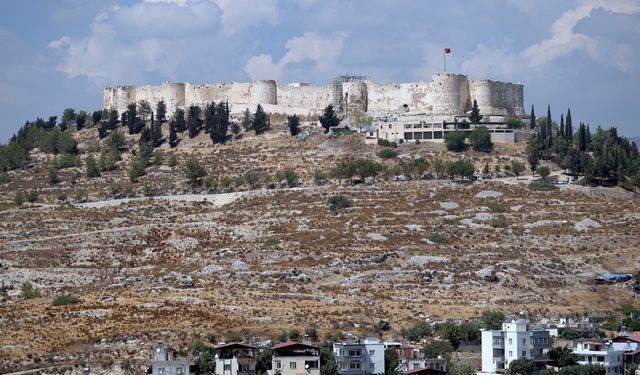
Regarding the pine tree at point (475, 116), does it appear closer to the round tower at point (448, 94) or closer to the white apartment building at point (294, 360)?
the round tower at point (448, 94)

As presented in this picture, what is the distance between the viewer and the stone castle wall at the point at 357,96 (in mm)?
107875

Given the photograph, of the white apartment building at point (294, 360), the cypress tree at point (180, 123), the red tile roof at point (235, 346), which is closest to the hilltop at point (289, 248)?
the cypress tree at point (180, 123)

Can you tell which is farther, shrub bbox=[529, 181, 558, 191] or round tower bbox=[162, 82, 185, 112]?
round tower bbox=[162, 82, 185, 112]

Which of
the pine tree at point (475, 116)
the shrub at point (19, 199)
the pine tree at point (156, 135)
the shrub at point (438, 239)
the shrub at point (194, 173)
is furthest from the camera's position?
the pine tree at point (156, 135)

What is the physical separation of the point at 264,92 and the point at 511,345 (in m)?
56.9

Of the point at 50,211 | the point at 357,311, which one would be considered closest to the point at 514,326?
the point at 357,311

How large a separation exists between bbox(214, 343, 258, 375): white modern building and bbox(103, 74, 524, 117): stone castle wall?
52245 millimetres

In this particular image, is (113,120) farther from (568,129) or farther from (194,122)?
(568,129)

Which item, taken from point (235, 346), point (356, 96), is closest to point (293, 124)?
point (356, 96)

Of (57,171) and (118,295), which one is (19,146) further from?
(118,295)

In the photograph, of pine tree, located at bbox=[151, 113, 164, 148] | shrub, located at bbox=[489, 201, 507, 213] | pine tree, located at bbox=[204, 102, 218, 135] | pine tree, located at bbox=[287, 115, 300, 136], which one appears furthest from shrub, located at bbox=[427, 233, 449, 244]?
pine tree, located at bbox=[151, 113, 164, 148]

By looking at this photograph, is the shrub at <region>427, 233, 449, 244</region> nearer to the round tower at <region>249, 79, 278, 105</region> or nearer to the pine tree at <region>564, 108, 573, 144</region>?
the pine tree at <region>564, 108, 573, 144</region>

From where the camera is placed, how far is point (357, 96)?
11112cm

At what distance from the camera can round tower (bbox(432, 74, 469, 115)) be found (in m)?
107
